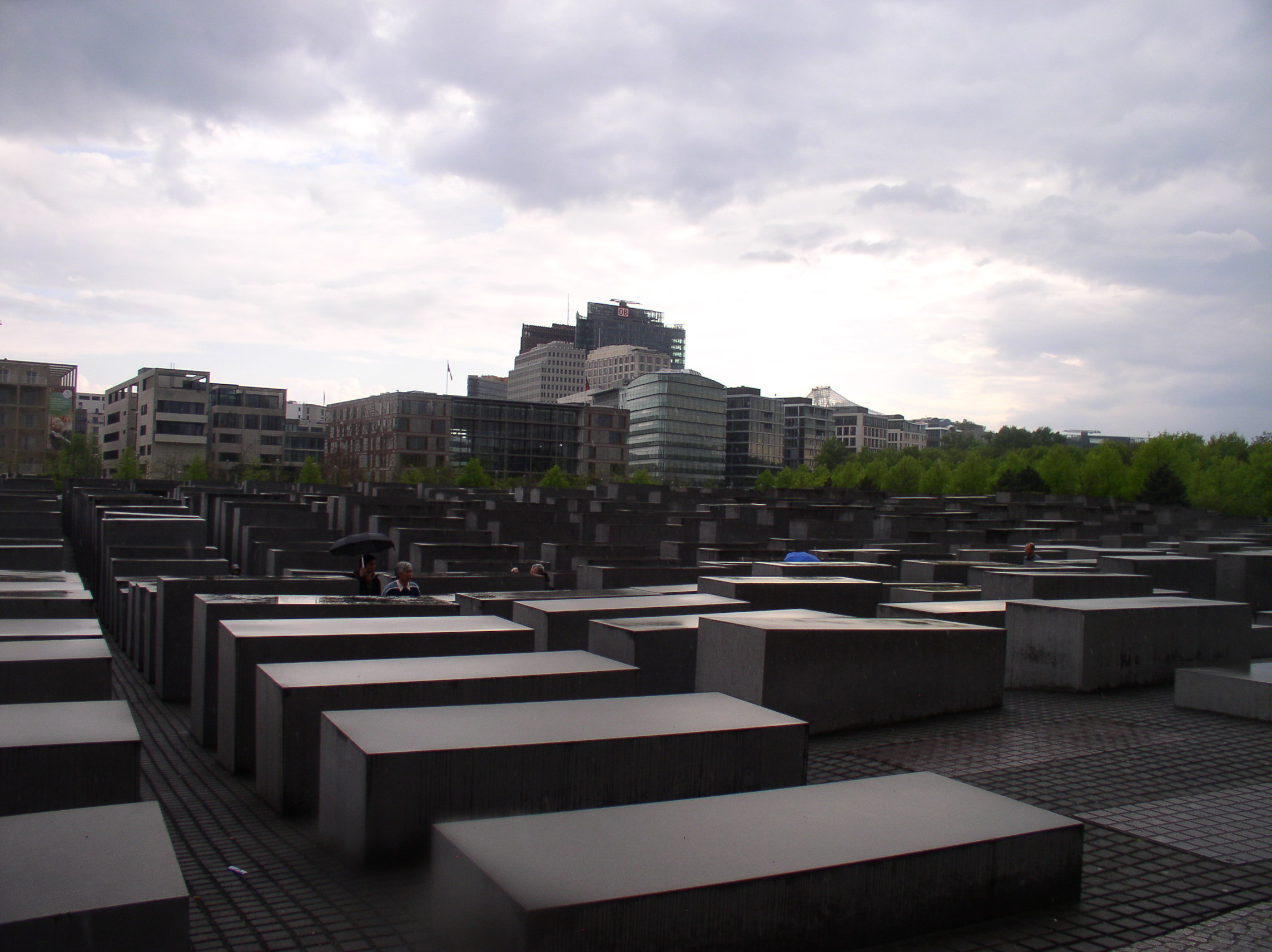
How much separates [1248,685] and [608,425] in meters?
117

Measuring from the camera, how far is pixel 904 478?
3260 inches

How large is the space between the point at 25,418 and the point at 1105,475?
311 feet

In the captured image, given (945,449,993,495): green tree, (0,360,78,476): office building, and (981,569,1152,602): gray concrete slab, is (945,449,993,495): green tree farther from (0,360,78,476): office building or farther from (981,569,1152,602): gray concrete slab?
(0,360,78,476): office building

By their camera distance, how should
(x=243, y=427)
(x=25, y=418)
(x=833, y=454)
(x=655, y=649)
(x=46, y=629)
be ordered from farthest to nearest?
(x=833, y=454) < (x=243, y=427) < (x=25, y=418) < (x=655, y=649) < (x=46, y=629)

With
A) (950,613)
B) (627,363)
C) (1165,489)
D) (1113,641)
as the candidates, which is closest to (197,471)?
(1165,489)

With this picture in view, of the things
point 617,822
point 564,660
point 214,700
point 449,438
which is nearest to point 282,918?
point 617,822

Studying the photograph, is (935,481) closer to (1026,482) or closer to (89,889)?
(1026,482)

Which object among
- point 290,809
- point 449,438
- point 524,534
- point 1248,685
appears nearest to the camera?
point 290,809

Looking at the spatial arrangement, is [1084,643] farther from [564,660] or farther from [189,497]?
[189,497]

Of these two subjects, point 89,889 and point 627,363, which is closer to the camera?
point 89,889

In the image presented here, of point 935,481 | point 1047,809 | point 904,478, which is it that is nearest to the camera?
point 1047,809

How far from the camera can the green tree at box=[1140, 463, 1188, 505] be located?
5900 cm

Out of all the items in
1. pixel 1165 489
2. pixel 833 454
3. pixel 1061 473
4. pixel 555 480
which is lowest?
pixel 555 480

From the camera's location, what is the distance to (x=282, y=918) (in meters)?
4.13
